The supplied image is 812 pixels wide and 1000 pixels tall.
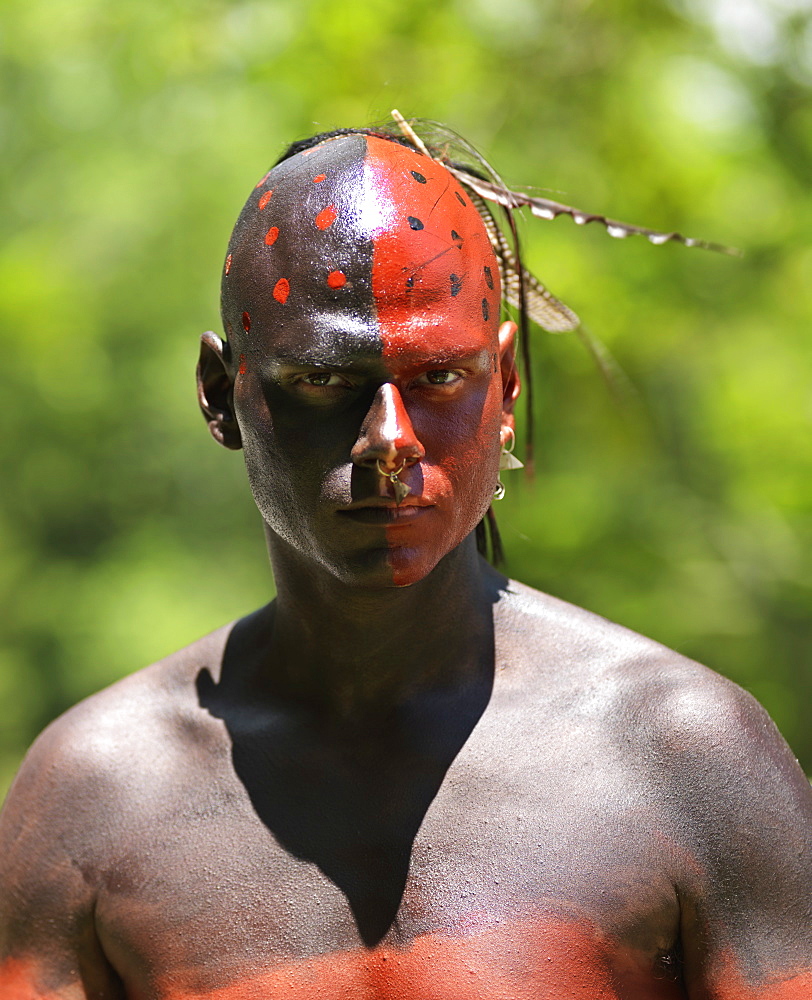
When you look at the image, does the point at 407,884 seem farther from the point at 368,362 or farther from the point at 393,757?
the point at 368,362

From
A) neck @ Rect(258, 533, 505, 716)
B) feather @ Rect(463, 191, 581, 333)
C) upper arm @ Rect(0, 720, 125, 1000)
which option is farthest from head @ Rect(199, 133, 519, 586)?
upper arm @ Rect(0, 720, 125, 1000)

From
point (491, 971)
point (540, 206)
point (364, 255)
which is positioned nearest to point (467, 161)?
point (540, 206)

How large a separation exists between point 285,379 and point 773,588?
6.16 m

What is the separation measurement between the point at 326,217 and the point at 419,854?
3.30 ft

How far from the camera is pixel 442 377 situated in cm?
207

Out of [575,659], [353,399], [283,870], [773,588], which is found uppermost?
[353,399]

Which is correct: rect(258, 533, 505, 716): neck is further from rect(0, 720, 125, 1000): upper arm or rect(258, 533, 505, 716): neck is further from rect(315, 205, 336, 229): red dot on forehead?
rect(315, 205, 336, 229): red dot on forehead

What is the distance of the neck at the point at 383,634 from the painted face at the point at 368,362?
160mm

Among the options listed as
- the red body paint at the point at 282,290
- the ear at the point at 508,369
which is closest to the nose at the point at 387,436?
the red body paint at the point at 282,290

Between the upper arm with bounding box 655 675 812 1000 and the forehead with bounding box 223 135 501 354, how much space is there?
29.1 inches

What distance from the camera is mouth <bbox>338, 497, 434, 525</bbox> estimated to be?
6.55 feet

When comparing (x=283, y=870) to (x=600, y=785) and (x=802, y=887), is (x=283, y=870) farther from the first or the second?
(x=802, y=887)

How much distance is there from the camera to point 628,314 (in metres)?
7.45

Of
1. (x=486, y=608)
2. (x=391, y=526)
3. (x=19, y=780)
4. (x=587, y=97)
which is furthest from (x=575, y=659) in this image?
(x=587, y=97)
